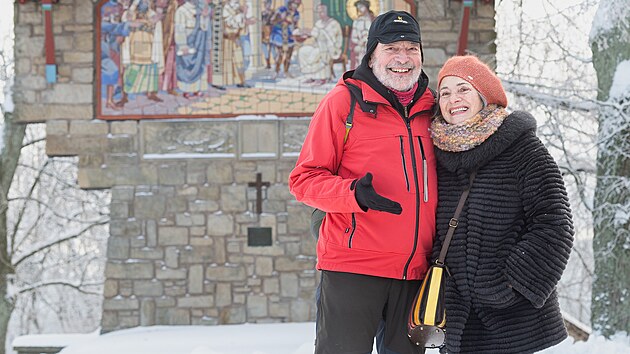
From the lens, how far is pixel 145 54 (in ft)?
22.3

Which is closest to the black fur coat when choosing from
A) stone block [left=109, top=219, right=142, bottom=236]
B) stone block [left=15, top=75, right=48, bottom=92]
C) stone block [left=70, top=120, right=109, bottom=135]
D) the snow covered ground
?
the snow covered ground

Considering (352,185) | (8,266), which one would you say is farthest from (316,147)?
(8,266)

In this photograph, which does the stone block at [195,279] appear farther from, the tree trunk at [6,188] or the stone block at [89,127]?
the tree trunk at [6,188]

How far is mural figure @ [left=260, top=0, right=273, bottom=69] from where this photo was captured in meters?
6.78

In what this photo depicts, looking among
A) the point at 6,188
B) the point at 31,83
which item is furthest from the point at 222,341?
the point at 6,188

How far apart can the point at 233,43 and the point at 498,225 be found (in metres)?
4.82

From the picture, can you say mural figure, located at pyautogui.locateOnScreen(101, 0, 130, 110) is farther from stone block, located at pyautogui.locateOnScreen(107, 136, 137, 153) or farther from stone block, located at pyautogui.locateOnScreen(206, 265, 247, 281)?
stone block, located at pyautogui.locateOnScreen(206, 265, 247, 281)

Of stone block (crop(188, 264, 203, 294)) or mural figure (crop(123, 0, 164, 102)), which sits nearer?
stone block (crop(188, 264, 203, 294))

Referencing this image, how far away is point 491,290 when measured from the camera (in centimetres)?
234

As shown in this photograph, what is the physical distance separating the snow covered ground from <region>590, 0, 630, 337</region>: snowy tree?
30 centimetres

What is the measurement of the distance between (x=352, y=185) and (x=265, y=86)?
451 centimetres

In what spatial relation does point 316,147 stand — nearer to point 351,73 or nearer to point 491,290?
point 351,73

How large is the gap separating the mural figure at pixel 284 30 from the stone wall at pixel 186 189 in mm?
610

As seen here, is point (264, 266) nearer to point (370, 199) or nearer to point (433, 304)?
point (433, 304)
